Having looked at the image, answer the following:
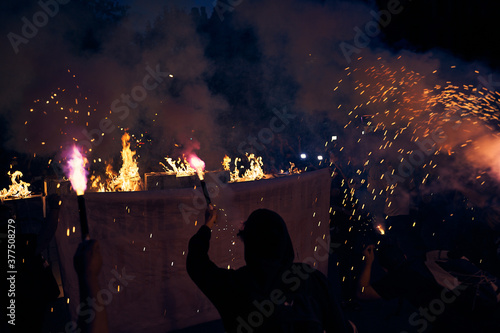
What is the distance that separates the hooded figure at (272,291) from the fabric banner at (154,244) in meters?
2.05

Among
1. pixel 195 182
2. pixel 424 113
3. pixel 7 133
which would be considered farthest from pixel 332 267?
pixel 7 133

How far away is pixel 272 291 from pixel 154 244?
239 centimetres

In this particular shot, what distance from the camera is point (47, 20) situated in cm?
470

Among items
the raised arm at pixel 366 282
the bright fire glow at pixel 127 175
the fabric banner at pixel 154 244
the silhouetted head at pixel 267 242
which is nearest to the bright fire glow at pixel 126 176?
the bright fire glow at pixel 127 175

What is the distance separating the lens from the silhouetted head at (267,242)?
1639mm

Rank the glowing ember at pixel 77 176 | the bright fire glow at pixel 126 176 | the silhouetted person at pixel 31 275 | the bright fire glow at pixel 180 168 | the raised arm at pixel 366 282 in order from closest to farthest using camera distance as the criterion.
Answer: the glowing ember at pixel 77 176, the silhouetted person at pixel 31 275, the raised arm at pixel 366 282, the bright fire glow at pixel 180 168, the bright fire glow at pixel 126 176

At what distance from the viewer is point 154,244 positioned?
3689 mm

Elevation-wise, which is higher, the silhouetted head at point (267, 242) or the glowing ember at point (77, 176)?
the glowing ember at point (77, 176)

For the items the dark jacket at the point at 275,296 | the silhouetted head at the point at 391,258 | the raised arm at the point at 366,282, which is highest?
the dark jacket at the point at 275,296

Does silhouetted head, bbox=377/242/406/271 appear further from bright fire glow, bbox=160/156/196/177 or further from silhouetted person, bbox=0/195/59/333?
bright fire glow, bbox=160/156/196/177

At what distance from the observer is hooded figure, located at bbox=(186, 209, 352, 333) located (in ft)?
5.25

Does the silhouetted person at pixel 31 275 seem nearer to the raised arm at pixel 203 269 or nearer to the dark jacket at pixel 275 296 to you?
the raised arm at pixel 203 269

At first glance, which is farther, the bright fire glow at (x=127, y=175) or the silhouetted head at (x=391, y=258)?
the bright fire glow at (x=127, y=175)

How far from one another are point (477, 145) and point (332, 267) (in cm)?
407
